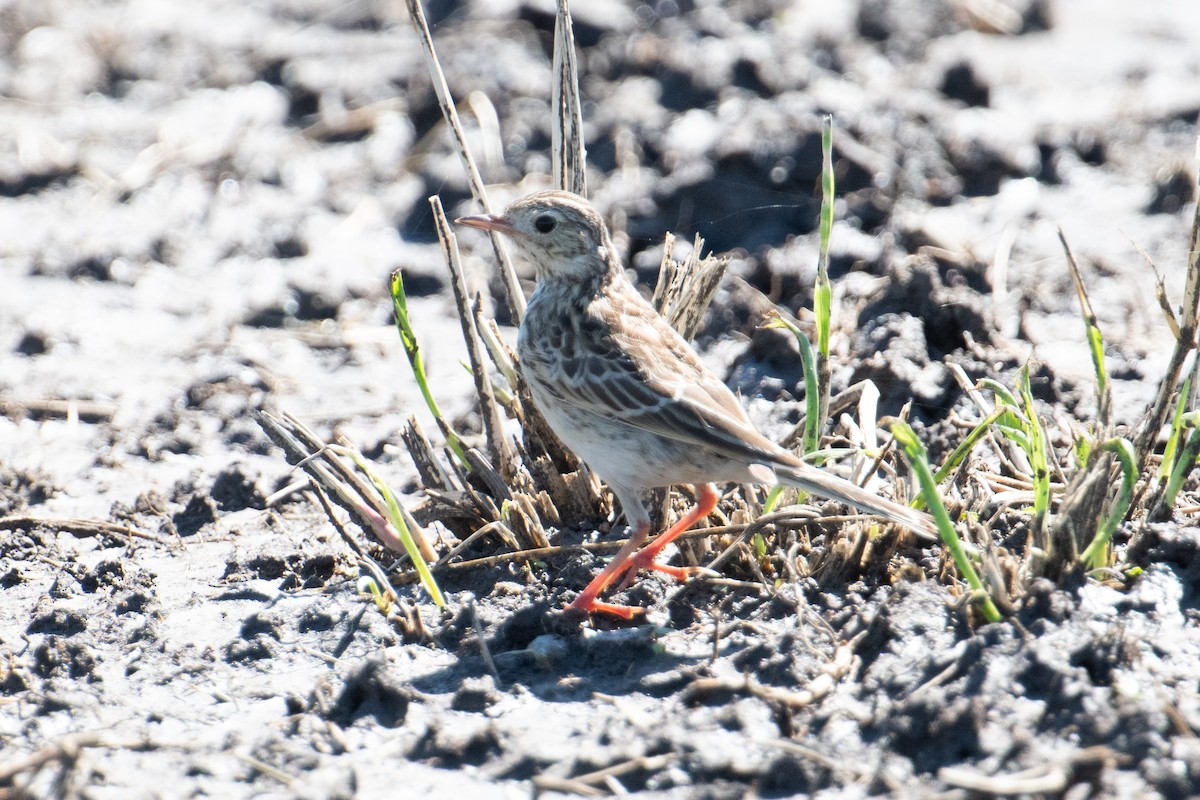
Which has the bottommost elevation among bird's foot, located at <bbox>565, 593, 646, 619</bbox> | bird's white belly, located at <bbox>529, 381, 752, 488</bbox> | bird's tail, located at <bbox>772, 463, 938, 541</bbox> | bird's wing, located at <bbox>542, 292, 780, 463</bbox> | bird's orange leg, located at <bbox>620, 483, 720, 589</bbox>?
bird's foot, located at <bbox>565, 593, 646, 619</bbox>

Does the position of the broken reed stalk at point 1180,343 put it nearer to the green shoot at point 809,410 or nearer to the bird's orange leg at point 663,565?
the green shoot at point 809,410

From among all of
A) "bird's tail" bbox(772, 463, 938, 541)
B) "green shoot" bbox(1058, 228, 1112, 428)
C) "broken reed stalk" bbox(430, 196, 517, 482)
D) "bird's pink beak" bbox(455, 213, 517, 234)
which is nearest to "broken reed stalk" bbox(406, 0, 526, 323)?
"bird's pink beak" bbox(455, 213, 517, 234)

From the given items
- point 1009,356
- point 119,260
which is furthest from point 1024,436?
point 119,260

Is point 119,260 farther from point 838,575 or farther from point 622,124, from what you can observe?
point 838,575

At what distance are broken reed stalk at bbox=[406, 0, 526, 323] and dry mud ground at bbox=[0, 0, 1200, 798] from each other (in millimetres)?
1132

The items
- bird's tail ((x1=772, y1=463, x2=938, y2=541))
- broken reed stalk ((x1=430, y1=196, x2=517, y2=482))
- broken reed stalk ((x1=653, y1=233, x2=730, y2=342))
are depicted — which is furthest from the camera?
broken reed stalk ((x1=653, y1=233, x2=730, y2=342))

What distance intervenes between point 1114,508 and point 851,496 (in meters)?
0.88

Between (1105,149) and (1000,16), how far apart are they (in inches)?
107

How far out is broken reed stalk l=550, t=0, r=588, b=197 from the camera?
590cm

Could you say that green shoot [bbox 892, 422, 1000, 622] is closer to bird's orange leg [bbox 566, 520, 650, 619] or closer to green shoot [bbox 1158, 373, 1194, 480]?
green shoot [bbox 1158, 373, 1194, 480]

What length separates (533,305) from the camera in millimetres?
5934

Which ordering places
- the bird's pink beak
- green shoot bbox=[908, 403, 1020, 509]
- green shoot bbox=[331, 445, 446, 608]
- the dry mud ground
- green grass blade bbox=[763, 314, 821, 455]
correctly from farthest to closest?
the bird's pink beak < green grass blade bbox=[763, 314, 821, 455] < green shoot bbox=[908, 403, 1020, 509] < green shoot bbox=[331, 445, 446, 608] < the dry mud ground

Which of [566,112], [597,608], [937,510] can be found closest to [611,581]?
[597,608]

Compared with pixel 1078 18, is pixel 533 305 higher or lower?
lower
